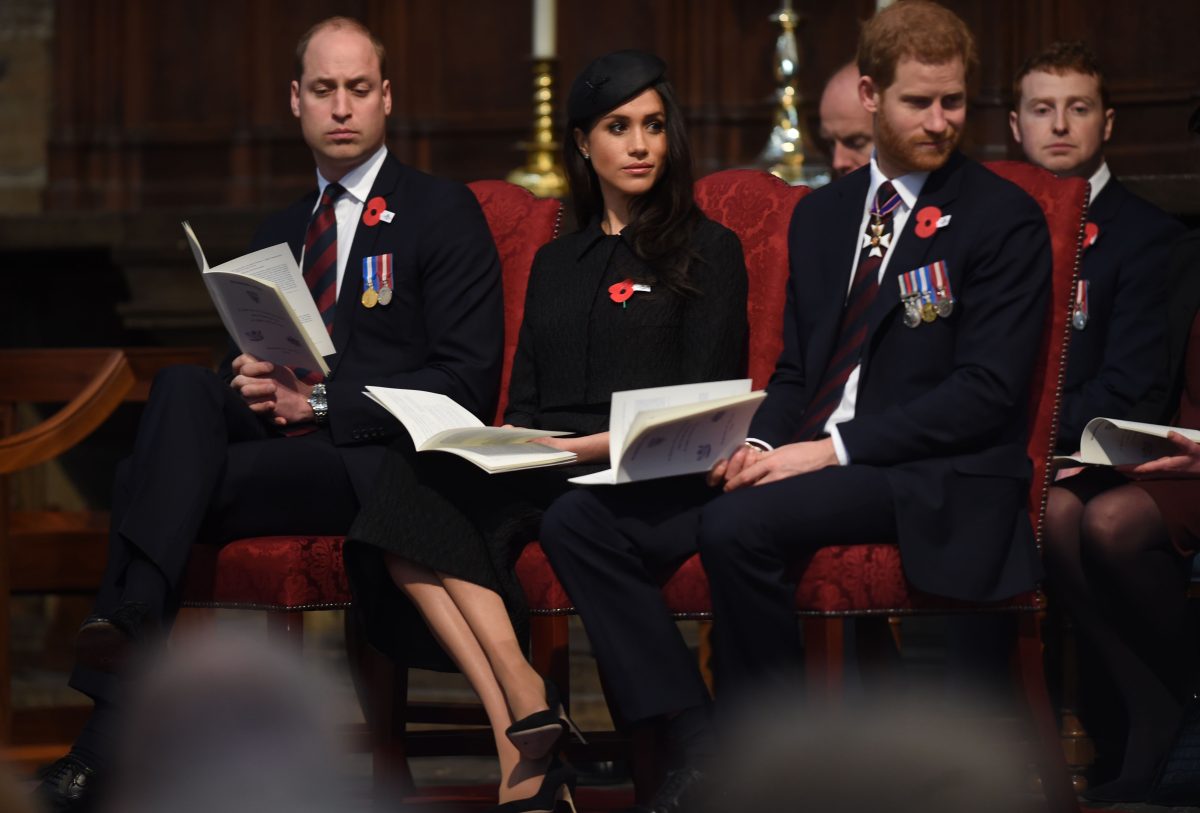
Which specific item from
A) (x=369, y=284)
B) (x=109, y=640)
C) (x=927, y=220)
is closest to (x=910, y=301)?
(x=927, y=220)

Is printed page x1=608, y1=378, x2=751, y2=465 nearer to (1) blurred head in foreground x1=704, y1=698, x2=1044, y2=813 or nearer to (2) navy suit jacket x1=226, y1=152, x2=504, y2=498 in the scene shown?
(2) navy suit jacket x1=226, y1=152, x2=504, y2=498

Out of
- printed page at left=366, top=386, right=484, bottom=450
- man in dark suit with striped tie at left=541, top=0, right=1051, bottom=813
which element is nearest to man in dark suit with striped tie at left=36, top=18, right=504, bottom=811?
printed page at left=366, top=386, right=484, bottom=450

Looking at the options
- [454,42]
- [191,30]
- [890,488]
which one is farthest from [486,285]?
[191,30]

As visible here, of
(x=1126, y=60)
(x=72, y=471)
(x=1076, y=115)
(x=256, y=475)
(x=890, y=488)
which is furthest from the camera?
(x=72, y=471)

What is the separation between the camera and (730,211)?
344 centimetres

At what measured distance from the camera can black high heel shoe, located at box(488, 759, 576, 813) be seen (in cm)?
273

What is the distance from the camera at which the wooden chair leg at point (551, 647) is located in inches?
123

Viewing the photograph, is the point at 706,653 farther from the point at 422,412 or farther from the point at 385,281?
the point at 422,412

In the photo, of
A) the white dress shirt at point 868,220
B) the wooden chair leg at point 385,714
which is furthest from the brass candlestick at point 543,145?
the wooden chair leg at point 385,714

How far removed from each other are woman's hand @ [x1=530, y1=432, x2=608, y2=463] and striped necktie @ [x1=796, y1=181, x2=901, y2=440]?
0.36 m

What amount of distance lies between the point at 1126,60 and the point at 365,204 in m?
2.73

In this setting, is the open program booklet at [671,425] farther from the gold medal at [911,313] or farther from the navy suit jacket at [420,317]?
the navy suit jacket at [420,317]

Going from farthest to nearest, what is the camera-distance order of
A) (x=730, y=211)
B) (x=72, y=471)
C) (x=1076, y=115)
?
(x=72, y=471), (x=1076, y=115), (x=730, y=211)

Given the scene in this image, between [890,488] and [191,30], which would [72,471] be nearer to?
[191,30]
